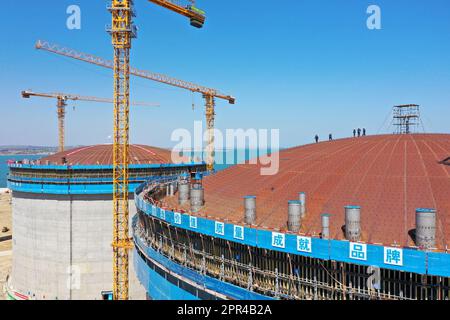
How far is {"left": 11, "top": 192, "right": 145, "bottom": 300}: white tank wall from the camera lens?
49344 millimetres

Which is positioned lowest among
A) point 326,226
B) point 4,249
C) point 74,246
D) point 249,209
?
point 4,249

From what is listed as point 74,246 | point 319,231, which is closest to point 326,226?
point 319,231

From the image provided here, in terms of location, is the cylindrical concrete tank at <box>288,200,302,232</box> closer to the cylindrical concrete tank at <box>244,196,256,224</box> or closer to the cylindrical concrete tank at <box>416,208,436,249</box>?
the cylindrical concrete tank at <box>244,196,256,224</box>

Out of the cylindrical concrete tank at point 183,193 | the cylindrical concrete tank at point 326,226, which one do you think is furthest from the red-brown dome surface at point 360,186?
the cylindrical concrete tank at point 183,193

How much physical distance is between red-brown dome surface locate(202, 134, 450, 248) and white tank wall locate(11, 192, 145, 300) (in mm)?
23337

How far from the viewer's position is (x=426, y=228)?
17.4 metres

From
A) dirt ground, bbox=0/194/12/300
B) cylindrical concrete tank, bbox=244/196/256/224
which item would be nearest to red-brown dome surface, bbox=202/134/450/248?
cylindrical concrete tank, bbox=244/196/256/224

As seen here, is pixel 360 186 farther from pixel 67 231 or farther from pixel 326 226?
pixel 67 231

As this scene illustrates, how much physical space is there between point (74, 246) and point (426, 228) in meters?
44.1

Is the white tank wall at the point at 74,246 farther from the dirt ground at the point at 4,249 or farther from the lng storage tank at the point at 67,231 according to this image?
the dirt ground at the point at 4,249

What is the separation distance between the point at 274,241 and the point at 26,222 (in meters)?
44.8

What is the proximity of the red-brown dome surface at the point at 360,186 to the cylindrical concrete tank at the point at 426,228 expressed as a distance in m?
0.92

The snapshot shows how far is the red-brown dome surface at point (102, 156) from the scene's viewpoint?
5519 cm
